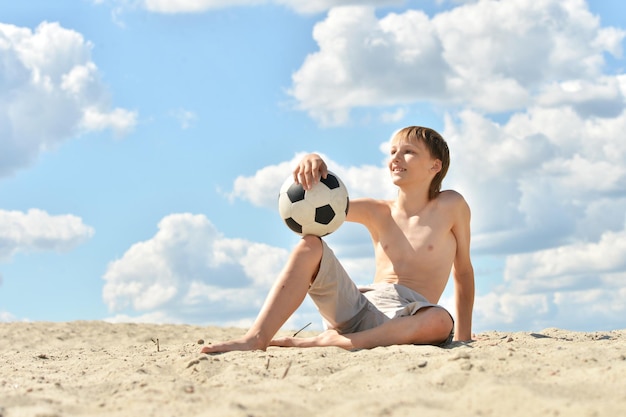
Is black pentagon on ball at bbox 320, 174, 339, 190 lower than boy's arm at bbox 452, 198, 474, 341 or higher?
higher

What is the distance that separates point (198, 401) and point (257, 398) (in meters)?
0.27

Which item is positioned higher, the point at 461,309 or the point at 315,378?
the point at 461,309

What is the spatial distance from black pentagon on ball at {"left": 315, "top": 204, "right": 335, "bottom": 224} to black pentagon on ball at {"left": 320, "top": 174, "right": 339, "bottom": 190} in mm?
157

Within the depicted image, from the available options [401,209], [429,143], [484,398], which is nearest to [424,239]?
[401,209]

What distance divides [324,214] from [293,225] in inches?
9.2

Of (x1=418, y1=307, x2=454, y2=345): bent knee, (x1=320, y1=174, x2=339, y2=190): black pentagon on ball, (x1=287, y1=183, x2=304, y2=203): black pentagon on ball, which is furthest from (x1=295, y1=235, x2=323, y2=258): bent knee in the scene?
(x1=418, y1=307, x2=454, y2=345): bent knee

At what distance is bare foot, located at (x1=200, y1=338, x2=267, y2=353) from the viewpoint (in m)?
4.70

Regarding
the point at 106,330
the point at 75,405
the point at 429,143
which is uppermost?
the point at 429,143

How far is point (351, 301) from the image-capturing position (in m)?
5.04

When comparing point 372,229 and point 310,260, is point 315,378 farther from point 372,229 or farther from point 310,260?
point 372,229

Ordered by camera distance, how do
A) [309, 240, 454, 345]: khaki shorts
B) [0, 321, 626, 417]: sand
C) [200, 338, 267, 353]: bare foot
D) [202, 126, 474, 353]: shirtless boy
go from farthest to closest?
[309, 240, 454, 345]: khaki shorts, [202, 126, 474, 353]: shirtless boy, [200, 338, 267, 353]: bare foot, [0, 321, 626, 417]: sand

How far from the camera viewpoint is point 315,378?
3750mm

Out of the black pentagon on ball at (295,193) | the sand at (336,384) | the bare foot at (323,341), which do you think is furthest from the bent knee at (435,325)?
the black pentagon on ball at (295,193)

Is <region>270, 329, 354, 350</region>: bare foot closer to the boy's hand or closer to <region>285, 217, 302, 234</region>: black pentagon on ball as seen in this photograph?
<region>285, 217, 302, 234</region>: black pentagon on ball
